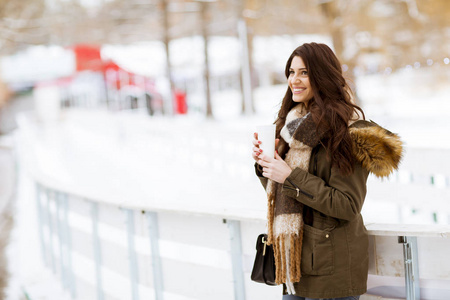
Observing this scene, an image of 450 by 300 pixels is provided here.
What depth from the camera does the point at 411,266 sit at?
259cm

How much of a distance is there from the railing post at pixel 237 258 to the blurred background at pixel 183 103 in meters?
0.08

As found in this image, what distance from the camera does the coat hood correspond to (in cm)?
228

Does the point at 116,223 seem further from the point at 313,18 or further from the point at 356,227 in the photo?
the point at 313,18

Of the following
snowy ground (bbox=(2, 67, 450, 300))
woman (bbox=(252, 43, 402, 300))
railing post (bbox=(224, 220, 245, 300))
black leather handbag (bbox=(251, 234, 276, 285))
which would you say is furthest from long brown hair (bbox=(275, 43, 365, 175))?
snowy ground (bbox=(2, 67, 450, 300))

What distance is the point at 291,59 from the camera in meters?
2.48

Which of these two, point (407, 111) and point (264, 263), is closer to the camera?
point (264, 263)

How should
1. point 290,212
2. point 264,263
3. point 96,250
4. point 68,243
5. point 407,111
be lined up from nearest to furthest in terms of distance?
point 290,212 < point 264,263 < point 96,250 < point 68,243 < point 407,111

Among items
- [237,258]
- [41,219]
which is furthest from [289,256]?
[41,219]

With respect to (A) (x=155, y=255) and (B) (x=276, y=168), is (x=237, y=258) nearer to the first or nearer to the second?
(A) (x=155, y=255)

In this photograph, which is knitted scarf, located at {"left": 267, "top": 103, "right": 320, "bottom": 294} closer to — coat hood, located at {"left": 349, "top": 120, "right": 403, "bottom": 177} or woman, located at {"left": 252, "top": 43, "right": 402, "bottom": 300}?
woman, located at {"left": 252, "top": 43, "right": 402, "bottom": 300}

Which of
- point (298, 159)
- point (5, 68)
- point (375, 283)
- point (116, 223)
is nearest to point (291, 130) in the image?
point (298, 159)

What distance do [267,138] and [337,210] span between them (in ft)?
1.15

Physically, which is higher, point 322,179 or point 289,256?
point 322,179

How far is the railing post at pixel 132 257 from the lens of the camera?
3.71 m
